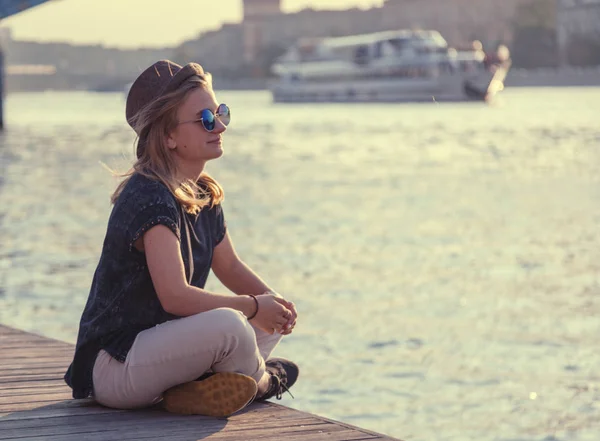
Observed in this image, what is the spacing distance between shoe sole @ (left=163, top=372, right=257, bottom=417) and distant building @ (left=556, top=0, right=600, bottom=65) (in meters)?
94.6

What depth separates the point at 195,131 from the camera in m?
3.21

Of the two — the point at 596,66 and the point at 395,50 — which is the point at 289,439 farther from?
the point at 596,66

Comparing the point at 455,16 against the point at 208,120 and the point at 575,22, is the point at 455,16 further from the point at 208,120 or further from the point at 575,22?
the point at 208,120

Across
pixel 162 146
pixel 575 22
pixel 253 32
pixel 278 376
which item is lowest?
pixel 253 32

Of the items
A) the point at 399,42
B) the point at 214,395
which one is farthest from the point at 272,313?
the point at 399,42

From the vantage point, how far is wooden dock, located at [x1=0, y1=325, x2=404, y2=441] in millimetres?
3020

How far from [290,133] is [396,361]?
26.2 metres

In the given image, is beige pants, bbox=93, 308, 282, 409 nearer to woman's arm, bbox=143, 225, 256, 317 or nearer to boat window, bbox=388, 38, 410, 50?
woman's arm, bbox=143, 225, 256, 317

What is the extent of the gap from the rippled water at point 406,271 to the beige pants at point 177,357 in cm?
47

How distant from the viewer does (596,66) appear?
290ft

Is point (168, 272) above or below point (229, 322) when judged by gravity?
above

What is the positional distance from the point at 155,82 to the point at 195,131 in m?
0.16

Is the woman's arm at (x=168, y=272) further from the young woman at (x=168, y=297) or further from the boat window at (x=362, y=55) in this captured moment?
the boat window at (x=362, y=55)

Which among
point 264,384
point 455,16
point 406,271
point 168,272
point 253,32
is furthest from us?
point 253,32
